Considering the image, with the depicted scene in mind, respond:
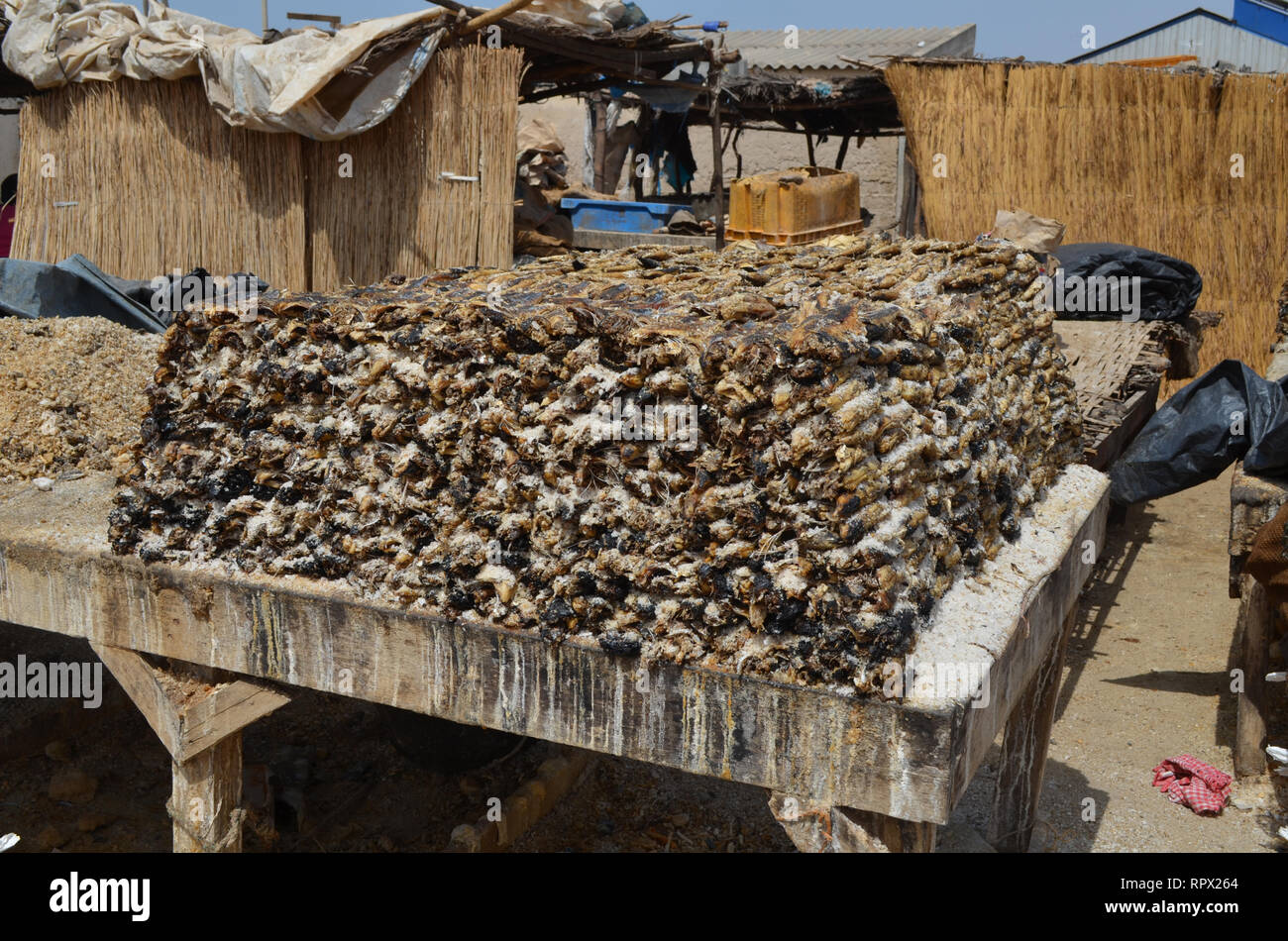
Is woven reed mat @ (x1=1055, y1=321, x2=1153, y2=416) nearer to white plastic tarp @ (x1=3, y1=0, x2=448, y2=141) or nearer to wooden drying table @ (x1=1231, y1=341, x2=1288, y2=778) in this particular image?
wooden drying table @ (x1=1231, y1=341, x2=1288, y2=778)

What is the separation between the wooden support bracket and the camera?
12.9ft

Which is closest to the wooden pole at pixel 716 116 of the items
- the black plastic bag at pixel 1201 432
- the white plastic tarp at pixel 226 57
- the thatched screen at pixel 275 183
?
the thatched screen at pixel 275 183

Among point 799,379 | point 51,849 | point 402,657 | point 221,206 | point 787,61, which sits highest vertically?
point 787,61

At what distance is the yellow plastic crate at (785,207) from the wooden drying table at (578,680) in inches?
195

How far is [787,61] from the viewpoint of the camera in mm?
16047

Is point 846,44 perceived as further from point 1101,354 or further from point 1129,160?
point 1101,354

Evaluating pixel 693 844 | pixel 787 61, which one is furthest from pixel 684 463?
pixel 787 61

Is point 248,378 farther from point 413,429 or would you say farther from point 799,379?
point 799,379

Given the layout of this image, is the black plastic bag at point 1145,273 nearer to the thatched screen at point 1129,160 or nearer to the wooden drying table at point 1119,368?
the wooden drying table at point 1119,368

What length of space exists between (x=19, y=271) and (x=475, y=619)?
15.5ft

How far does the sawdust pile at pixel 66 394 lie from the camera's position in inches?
195

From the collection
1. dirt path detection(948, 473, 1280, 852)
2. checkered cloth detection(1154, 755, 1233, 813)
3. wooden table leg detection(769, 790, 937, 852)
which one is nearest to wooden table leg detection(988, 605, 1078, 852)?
dirt path detection(948, 473, 1280, 852)

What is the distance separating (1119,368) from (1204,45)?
52.3 feet

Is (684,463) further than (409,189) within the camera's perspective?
No
